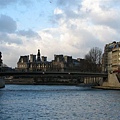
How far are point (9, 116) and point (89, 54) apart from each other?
12021 centimetres

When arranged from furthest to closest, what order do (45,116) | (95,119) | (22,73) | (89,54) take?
(89,54) → (22,73) → (45,116) → (95,119)

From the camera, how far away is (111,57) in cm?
16150

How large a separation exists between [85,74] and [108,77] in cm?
1055

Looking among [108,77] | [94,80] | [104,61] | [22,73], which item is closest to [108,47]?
[104,61]

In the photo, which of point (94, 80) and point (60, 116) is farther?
point (94, 80)

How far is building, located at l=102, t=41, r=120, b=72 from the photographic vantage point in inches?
5877

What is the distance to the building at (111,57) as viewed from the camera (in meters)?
149

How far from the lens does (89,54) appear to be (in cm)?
16012

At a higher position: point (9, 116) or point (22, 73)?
point (22, 73)

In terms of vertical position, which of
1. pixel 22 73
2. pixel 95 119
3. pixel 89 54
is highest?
pixel 89 54

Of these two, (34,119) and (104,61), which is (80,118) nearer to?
(34,119)

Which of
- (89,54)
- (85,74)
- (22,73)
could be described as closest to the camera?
(22,73)

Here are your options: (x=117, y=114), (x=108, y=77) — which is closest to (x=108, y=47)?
(x=108, y=77)

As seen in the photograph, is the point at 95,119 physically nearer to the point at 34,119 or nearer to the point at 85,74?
the point at 34,119
